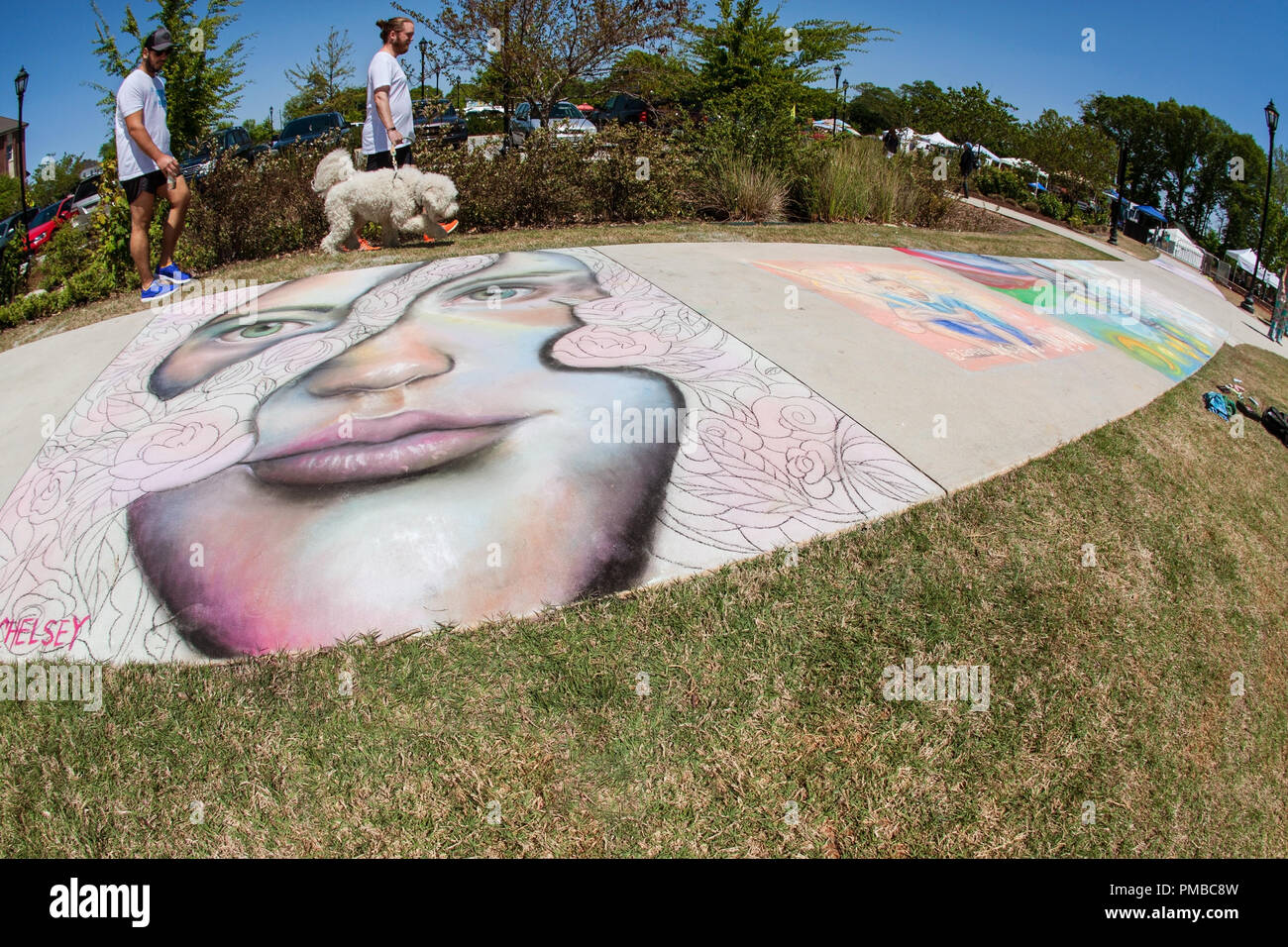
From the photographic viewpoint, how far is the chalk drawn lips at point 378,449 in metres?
3.47

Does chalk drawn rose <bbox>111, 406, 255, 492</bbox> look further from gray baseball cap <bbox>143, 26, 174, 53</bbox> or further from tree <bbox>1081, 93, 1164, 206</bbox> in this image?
tree <bbox>1081, 93, 1164, 206</bbox>

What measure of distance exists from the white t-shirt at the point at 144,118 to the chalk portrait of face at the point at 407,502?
259 centimetres

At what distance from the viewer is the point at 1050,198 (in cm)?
2200

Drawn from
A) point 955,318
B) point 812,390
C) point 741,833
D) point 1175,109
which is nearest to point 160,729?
point 741,833

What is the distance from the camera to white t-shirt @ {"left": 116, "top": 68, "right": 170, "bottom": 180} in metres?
5.71

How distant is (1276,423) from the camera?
6145 mm

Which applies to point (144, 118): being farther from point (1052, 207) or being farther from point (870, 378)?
point (1052, 207)

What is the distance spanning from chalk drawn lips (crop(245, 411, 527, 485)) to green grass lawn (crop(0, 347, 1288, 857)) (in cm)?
99

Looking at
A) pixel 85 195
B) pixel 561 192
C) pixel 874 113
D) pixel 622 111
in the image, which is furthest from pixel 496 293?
pixel 874 113

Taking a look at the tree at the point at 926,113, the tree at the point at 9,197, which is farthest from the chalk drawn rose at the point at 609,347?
the tree at the point at 926,113

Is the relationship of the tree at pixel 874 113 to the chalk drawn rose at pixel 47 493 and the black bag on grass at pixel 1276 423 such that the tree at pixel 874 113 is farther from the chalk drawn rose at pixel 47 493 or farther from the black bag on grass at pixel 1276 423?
the chalk drawn rose at pixel 47 493

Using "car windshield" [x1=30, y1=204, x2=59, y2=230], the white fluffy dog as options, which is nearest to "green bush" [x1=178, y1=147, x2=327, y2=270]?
the white fluffy dog

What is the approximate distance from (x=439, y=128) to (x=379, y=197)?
6.40 meters

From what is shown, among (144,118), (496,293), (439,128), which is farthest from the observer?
(439,128)
